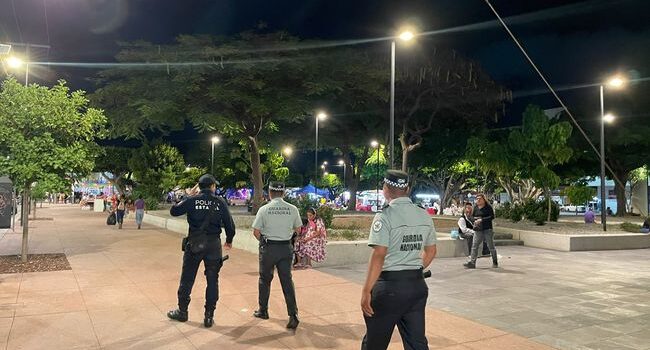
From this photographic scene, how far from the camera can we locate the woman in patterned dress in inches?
397

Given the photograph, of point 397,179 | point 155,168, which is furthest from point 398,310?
point 155,168

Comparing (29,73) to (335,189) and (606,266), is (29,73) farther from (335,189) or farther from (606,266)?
(335,189)

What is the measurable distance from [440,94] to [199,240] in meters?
27.9

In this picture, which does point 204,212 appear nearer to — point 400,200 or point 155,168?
point 400,200

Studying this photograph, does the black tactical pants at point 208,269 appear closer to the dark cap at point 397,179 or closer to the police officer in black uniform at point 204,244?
the police officer in black uniform at point 204,244

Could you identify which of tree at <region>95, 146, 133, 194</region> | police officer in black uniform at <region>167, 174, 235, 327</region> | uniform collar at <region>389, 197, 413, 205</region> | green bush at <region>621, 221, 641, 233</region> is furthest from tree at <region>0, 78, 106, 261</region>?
tree at <region>95, 146, 133, 194</region>

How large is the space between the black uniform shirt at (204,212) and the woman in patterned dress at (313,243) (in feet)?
13.1

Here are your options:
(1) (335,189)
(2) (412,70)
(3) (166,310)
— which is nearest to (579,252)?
(3) (166,310)

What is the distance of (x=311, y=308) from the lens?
695 centimetres

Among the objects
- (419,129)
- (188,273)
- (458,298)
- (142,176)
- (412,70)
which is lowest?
(458,298)

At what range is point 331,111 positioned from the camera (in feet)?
104

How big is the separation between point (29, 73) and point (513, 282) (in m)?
21.6

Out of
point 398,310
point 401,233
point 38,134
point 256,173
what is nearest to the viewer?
point 398,310

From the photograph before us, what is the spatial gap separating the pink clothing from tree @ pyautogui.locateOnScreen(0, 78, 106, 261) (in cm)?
505
